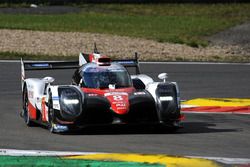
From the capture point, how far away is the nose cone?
14.0m

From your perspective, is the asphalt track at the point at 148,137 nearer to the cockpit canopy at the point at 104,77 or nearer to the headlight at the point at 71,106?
the headlight at the point at 71,106

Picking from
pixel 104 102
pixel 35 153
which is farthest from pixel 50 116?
pixel 35 153

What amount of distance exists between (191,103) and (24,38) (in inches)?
547

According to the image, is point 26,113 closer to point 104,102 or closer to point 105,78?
point 105,78

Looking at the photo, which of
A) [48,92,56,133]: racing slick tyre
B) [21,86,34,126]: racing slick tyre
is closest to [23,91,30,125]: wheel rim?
[21,86,34,126]: racing slick tyre

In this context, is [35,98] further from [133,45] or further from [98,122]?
[133,45]

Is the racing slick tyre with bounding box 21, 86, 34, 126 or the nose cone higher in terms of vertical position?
the nose cone

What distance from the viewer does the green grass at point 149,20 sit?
35094 millimetres

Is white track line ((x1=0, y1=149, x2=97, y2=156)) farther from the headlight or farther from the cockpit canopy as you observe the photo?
the cockpit canopy

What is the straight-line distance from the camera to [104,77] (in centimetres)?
1484

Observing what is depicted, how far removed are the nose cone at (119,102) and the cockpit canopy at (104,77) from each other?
484 millimetres

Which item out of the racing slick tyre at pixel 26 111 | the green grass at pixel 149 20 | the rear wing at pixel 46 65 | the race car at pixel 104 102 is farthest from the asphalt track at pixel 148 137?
the green grass at pixel 149 20

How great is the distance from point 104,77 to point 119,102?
90 cm

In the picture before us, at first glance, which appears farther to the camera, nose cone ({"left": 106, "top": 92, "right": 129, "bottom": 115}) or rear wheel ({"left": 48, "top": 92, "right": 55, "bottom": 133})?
rear wheel ({"left": 48, "top": 92, "right": 55, "bottom": 133})
